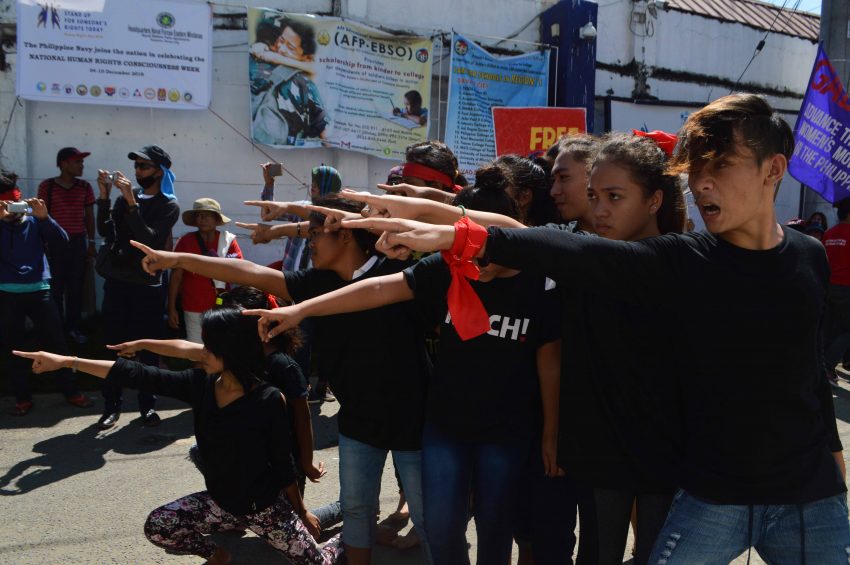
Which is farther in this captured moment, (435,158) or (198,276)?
(198,276)

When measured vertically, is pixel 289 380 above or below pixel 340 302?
below

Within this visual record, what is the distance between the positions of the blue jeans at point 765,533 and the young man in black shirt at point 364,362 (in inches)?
45.7

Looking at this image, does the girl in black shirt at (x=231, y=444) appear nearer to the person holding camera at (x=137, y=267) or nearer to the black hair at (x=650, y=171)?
the black hair at (x=650, y=171)

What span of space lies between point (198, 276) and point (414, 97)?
424 cm

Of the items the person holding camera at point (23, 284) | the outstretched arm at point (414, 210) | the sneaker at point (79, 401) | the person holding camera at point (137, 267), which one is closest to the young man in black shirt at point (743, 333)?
the outstretched arm at point (414, 210)

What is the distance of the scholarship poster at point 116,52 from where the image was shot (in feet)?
23.7

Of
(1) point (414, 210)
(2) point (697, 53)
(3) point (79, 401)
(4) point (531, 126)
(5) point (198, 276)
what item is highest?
(2) point (697, 53)

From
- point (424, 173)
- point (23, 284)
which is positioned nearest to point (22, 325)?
point (23, 284)

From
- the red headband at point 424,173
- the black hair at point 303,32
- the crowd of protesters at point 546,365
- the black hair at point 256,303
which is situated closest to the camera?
the crowd of protesters at point 546,365

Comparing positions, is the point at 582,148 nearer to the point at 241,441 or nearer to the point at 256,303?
the point at 256,303

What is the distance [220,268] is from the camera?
2.76 m

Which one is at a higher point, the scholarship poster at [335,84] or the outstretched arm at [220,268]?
the scholarship poster at [335,84]

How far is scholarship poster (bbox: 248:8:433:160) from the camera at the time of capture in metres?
8.17

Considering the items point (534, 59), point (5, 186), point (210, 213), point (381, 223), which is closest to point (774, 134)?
point (381, 223)
